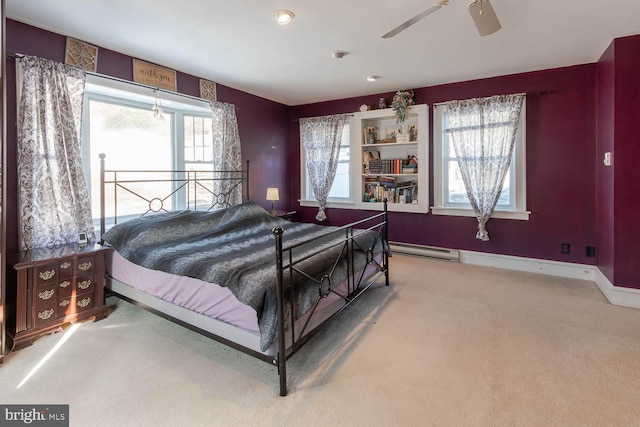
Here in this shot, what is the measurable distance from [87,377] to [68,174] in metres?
1.75

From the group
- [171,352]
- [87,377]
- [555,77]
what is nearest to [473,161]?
[555,77]

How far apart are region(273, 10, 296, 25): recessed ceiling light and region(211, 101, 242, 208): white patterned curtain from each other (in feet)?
6.42

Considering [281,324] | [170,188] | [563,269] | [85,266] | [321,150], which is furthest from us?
[321,150]

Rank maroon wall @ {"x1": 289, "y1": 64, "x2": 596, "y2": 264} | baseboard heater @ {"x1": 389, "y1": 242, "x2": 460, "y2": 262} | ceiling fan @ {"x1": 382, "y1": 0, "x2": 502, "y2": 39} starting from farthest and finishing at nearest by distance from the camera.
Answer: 1. baseboard heater @ {"x1": 389, "y1": 242, "x2": 460, "y2": 262}
2. maroon wall @ {"x1": 289, "y1": 64, "x2": 596, "y2": 264}
3. ceiling fan @ {"x1": 382, "y1": 0, "x2": 502, "y2": 39}

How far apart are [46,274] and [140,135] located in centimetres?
188

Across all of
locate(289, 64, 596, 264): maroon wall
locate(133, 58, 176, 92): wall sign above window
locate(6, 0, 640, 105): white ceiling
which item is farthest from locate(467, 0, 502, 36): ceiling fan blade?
locate(133, 58, 176, 92): wall sign above window

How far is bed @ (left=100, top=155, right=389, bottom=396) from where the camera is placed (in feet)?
6.24

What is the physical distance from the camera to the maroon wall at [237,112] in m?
2.57

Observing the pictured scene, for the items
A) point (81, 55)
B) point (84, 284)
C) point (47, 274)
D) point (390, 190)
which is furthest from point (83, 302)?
point (390, 190)

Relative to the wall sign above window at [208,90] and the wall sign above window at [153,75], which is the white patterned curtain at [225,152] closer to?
the wall sign above window at [208,90]

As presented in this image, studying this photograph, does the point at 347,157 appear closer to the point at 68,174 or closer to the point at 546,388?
the point at 68,174

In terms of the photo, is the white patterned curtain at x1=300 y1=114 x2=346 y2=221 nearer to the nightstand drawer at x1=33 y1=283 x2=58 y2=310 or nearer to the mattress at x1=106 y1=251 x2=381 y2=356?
the mattress at x1=106 y1=251 x2=381 y2=356

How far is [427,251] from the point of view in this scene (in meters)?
4.66

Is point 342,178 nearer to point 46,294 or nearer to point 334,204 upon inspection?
point 334,204
